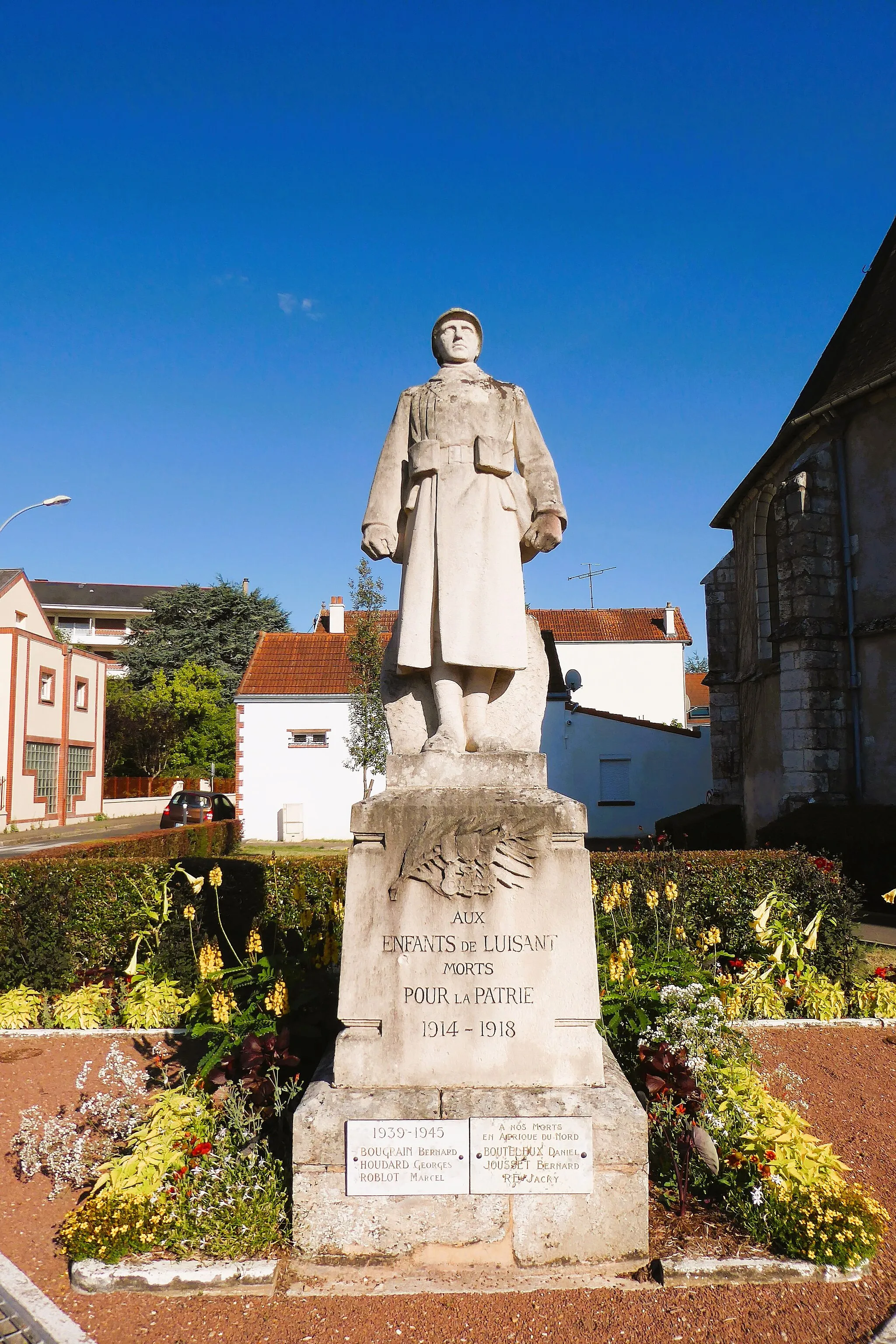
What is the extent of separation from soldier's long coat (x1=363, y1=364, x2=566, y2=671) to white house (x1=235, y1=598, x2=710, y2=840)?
19.8 metres

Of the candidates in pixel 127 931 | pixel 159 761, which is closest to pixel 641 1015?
pixel 127 931

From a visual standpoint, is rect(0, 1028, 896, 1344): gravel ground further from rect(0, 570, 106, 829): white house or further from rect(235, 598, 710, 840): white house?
rect(0, 570, 106, 829): white house

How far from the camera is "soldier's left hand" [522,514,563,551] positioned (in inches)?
176

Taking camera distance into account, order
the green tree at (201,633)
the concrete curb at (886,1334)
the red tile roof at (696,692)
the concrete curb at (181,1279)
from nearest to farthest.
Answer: the concrete curb at (886,1334)
the concrete curb at (181,1279)
the green tree at (201,633)
the red tile roof at (696,692)

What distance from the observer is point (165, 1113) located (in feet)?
13.4

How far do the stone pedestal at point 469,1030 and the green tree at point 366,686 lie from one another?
1929 centimetres

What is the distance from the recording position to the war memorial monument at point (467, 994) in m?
3.51

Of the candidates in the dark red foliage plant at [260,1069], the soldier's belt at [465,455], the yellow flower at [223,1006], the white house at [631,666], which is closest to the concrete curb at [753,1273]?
the dark red foliage plant at [260,1069]

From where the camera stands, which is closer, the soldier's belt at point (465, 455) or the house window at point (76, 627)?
the soldier's belt at point (465, 455)

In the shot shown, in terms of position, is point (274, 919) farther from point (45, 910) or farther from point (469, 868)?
point (469, 868)

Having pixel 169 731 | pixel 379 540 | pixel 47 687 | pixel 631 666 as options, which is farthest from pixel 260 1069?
pixel 169 731

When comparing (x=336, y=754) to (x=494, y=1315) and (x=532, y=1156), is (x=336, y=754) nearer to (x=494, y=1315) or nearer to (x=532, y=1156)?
(x=532, y=1156)

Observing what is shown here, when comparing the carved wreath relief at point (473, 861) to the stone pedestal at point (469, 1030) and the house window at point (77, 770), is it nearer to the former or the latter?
the stone pedestal at point (469, 1030)

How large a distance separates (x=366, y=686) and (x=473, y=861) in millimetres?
21325
